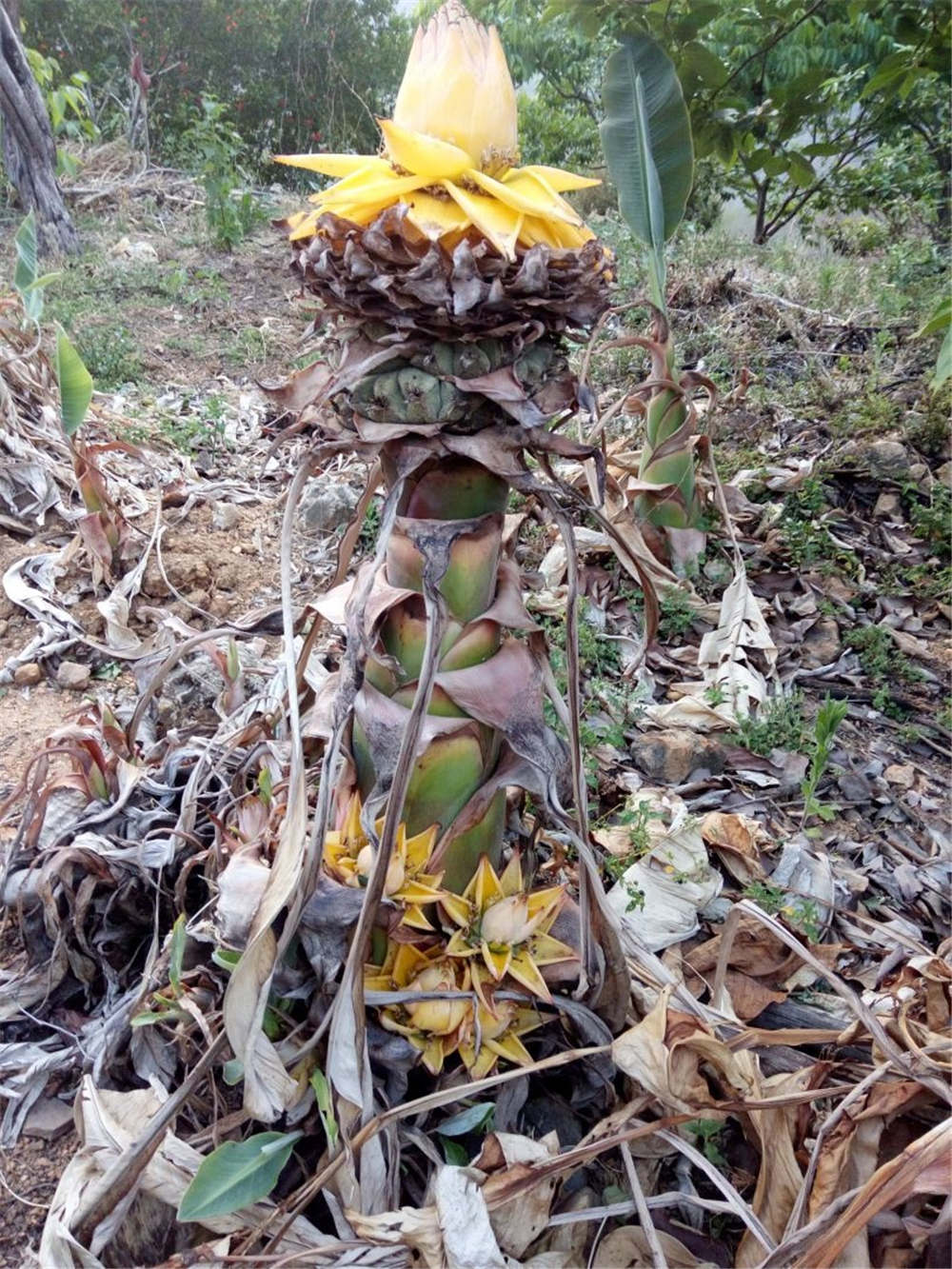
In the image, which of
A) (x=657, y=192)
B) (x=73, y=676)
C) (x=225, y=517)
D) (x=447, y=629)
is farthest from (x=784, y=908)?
(x=225, y=517)

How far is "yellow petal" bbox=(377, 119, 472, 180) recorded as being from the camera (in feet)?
2.11

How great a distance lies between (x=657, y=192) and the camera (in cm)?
202

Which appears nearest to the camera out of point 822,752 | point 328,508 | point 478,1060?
point 478,1060

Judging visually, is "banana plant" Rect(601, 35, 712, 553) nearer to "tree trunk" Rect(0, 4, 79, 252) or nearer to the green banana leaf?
the green banana leaf

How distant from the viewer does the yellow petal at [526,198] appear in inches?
25.5

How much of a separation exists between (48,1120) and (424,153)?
44.2 inches

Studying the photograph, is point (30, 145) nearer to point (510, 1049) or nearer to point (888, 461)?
point (888, 461)

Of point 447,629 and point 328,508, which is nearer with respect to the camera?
point 447,629

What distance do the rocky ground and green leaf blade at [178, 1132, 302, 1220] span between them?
0.33 meters

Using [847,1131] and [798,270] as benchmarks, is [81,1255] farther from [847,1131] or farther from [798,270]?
[798,270]

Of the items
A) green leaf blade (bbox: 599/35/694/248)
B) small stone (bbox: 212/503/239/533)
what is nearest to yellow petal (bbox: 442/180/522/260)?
green leaf blade (bbox: 599/35/694/248)

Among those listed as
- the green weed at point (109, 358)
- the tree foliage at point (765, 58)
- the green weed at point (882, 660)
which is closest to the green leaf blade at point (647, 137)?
the tree foliage at point (765, 58)

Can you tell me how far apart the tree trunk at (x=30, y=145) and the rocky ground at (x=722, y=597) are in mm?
1724

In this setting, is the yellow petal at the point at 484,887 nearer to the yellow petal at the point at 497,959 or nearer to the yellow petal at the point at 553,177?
the yellow petal at the point at 497,959
